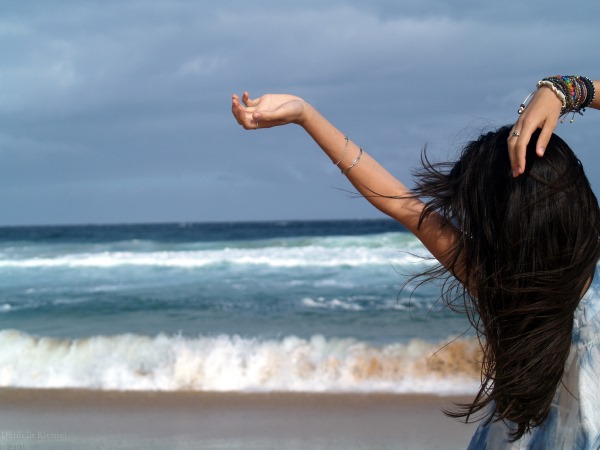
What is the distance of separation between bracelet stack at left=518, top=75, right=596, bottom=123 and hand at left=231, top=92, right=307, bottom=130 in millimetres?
418

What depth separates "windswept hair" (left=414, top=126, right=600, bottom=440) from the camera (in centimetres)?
132

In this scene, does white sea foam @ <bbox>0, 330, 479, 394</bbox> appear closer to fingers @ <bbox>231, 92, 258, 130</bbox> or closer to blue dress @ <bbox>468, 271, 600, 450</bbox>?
blue dress @ <bbox>468, 271, 600, 450</bbox>

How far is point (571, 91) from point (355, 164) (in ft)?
1.40

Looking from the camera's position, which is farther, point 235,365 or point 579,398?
point 235,365

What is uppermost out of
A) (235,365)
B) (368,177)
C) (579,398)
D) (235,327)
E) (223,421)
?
(368,177)

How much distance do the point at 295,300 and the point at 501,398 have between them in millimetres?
10998

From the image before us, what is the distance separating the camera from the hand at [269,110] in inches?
57.2

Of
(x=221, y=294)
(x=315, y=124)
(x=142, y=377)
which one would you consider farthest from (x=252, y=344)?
(x=315, y=124)

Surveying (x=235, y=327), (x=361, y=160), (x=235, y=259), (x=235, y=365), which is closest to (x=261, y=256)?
(x=235, y=259)

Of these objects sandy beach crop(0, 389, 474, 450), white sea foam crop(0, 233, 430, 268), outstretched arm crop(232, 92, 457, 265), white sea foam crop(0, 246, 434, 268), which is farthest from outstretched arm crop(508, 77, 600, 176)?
white sea foam crop(0, 246, 434, 268)

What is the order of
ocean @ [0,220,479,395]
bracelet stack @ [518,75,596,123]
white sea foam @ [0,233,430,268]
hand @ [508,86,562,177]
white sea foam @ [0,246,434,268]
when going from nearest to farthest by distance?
hand @ [508,86,562,177] < bracelet stack @ [518,75,596,123] < ocean @ [0,220,479,395] < white sea foam @ [0,246,434,268] < white sea foam @ [0,233,430,268]

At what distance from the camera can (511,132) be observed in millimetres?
1327

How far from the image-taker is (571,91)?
145 cm

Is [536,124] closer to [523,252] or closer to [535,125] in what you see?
[535,125]
